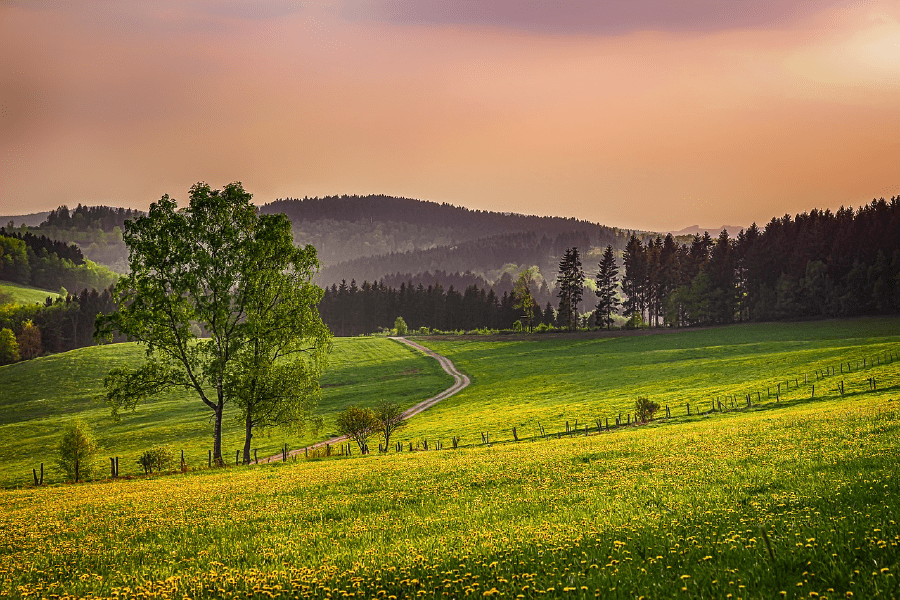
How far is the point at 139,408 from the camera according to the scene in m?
96.4

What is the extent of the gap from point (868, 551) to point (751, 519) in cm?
326

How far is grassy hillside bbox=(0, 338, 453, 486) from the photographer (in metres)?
69.1

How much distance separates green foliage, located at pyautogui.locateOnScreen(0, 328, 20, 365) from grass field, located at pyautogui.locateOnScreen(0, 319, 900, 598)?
14557 centimetres

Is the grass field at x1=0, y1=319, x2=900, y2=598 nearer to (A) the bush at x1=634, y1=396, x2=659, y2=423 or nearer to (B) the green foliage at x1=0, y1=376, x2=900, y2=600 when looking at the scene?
(B) the green foliage at x1=0, y1=376, x2=900, y2=600

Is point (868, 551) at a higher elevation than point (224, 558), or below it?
higher

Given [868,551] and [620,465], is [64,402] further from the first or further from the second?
[868,551]

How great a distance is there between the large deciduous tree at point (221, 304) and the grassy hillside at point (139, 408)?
1131cm

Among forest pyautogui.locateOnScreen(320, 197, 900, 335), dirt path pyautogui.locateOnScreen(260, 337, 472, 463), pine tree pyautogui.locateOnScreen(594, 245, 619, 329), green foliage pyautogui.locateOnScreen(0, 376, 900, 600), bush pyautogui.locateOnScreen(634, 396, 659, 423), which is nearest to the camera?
green foliage pyautogui.locateOnScreen(0, 376, 900, 600)

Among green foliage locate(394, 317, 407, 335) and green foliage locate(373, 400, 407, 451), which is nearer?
green foliage locate(373, 400, 407, 451)

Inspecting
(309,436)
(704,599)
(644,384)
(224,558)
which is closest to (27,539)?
(224,558)

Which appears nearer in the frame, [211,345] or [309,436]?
[211,345]

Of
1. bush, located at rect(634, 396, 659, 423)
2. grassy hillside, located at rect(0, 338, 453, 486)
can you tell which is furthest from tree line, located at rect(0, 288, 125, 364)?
bush, located at rect(634, 396, 659, 423)

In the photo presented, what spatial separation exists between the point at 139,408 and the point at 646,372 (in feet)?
272

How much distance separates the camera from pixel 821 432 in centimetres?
2584
